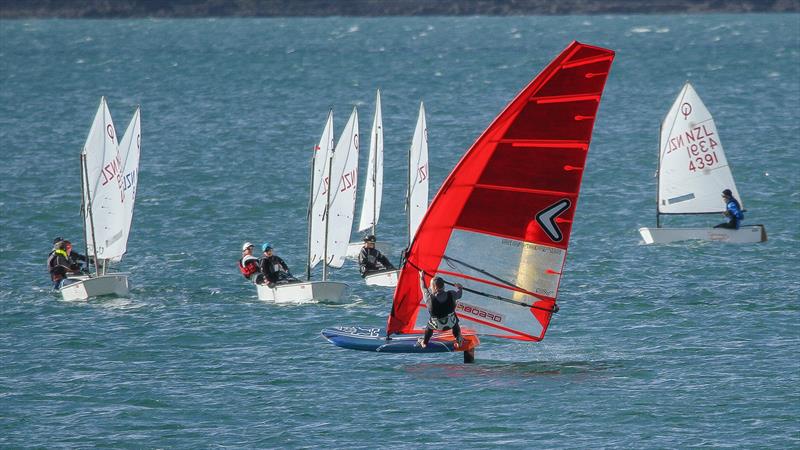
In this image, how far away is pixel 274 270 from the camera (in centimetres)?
3872

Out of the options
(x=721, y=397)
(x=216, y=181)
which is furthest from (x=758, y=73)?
(x=721, y=397)

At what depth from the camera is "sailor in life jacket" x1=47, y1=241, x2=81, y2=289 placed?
3984 centimetres

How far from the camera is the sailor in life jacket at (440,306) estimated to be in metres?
29.1

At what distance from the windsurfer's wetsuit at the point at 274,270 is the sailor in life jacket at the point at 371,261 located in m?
2.70

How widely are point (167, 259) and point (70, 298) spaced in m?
6.85

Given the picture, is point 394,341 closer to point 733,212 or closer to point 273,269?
point 273,269

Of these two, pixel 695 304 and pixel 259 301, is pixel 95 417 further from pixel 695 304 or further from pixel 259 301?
pixel 695 304

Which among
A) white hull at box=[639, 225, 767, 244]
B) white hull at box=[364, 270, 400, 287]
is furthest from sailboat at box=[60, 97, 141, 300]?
white hull at box=[639, 225, 767, 244]

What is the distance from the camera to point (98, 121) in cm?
4038

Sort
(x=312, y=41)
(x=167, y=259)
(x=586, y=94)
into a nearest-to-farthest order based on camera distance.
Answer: (x=586, y=94)
(x=167, y=259)
(x=312, y=41)

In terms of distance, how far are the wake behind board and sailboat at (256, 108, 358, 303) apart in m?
6.68

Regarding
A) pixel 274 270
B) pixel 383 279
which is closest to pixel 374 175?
pixel 383 279

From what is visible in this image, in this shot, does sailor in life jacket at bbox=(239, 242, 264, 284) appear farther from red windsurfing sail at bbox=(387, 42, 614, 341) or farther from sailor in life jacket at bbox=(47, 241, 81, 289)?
red windsurfing sail at bbox=(387, 42, 614, 341)

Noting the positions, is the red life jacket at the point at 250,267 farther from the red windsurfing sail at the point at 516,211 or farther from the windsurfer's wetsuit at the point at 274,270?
the red windsurfing sail at the point at 516,211
